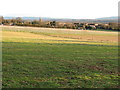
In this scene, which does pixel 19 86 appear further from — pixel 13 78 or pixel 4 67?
pixel 4 67

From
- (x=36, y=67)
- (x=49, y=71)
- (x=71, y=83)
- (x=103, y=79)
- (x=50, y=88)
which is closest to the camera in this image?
(x=50, y=88)

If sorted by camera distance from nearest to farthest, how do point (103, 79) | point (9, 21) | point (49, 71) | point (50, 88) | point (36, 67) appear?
point (50, 88) < point (103, 79) < point (49, 71) < point (36, 67) < point (9, 21)

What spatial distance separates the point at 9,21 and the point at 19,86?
10622 centimetres

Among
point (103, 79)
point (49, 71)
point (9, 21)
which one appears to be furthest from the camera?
point (9, 21)

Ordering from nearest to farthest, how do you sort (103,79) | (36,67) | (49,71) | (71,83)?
(71,83) → (103,79) → (49,71) → (36,67)

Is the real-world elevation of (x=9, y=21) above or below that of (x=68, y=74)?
above

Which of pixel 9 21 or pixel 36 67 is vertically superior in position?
pixel 9 21

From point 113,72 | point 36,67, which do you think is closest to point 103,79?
point 113,72

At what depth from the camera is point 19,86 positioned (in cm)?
768

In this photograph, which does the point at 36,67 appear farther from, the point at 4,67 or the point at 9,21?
the point at 9,21

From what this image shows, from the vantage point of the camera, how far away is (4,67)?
35.2ft

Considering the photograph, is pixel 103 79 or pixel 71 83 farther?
pixel 103 79

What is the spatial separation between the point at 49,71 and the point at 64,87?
2557 mm

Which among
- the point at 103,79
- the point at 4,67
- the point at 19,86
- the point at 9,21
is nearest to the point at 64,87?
the point at 19,86
